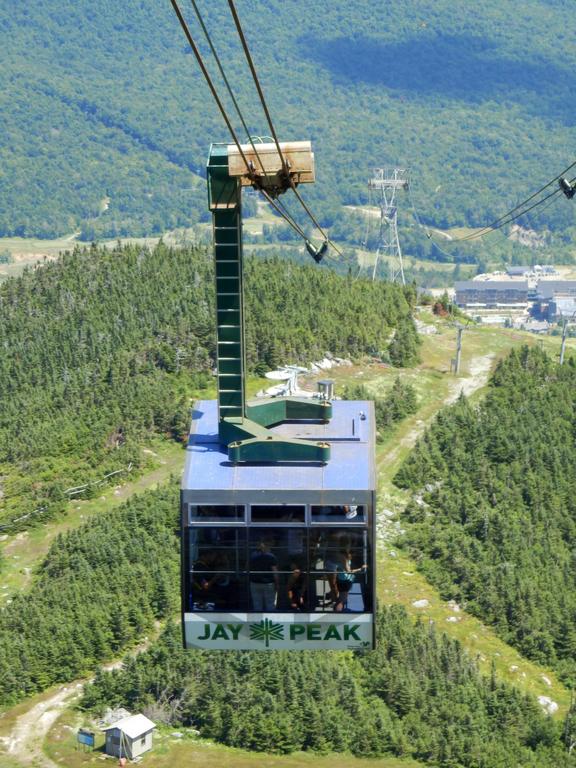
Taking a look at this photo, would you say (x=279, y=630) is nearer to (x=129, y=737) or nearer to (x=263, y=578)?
(x=263, y=578)

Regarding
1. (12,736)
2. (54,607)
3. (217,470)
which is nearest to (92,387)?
(54,607)

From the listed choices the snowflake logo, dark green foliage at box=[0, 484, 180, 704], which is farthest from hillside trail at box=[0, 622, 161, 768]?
the snowflake logo

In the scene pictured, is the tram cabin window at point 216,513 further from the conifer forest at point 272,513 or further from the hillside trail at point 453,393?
the hillside trail at point 453,393

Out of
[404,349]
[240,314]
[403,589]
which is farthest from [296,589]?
[404,349]

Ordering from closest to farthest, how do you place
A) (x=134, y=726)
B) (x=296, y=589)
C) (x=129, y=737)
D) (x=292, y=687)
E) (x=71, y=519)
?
(x=296, y=589), (x=129, y=737), (x=134, y=726), (x=292, y=687), (x=71, y=519)

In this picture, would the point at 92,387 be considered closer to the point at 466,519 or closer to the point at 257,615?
the point at 466,519

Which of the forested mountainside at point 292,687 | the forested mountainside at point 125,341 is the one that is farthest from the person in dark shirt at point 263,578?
the forested mountainside at point 125,341

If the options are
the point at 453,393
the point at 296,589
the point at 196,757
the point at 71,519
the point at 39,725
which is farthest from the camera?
the point at 453,393
